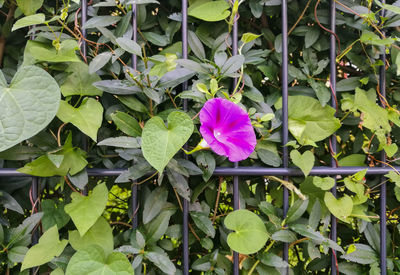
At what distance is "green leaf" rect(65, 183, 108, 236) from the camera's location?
1.02 m

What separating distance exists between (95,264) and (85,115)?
43 centimetres

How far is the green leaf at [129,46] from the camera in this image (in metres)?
1.04

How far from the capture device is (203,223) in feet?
3.70

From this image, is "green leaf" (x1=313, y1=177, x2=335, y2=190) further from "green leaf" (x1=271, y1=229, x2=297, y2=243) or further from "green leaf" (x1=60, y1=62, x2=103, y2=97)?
"green leaf" (x1=60, y1=62, x2=103, y2=97)

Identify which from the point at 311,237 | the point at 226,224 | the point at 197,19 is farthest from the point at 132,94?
the point at 311,237

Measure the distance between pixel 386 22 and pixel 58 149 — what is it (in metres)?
1.13

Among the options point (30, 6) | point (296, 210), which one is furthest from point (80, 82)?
point (296, 210)

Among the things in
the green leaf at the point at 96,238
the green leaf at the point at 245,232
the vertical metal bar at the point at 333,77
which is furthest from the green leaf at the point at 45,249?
the vertical metal bar at the point at 333,77

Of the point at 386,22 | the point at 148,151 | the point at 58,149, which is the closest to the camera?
the point at 148,151

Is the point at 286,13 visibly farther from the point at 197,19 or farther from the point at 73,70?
the point at 73,70

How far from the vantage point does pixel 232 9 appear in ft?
3.60

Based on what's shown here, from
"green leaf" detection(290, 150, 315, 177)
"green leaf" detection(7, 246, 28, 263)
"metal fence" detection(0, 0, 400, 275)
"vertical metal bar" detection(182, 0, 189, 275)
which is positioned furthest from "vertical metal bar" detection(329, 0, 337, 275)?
"green leaf" detection(7, 246, 28, 263)

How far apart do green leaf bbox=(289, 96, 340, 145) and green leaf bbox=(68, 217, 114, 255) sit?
668mm

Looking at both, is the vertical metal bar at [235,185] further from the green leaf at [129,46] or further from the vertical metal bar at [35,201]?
the vertical metal bar at [35,201]
